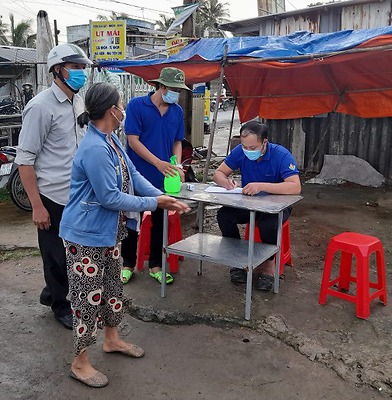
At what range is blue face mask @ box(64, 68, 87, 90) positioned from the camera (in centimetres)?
279

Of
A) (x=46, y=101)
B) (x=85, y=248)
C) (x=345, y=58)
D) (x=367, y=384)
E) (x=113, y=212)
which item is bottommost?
(x=367, y=384)

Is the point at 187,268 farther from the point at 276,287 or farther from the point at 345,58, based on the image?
the point at 345,58

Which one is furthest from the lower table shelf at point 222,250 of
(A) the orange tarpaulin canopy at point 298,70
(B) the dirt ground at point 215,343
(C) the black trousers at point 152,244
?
(A) the orange tarpaulin canopy at point 298,70

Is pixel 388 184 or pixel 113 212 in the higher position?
pixel 113 212

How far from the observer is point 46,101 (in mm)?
2729

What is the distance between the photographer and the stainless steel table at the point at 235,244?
3.10 metres

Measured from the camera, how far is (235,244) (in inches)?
144

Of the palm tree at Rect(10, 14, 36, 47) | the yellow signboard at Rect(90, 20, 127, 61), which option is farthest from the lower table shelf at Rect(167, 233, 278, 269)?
the palm tree at Rect(10, 14, 36, 47)

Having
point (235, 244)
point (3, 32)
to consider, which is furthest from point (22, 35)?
point (235, 244)

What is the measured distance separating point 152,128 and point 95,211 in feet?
5.32

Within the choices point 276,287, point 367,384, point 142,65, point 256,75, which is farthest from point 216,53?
point 367,384

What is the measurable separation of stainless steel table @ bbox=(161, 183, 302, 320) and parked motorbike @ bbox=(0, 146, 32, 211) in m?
3.48

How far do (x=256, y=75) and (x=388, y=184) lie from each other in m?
3.36

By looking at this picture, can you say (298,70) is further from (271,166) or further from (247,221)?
(247,221)
